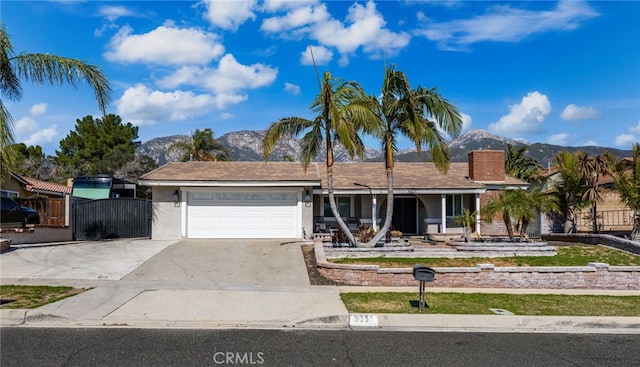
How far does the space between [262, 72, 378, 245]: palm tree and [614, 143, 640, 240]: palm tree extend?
10710mm

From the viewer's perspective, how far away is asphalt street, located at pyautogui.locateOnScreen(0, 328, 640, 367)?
657 cm

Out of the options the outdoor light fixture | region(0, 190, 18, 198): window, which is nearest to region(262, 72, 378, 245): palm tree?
the outdoor light fixture

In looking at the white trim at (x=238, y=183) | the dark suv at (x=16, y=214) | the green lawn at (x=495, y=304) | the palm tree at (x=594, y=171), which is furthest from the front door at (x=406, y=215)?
the dark suv at (x=16, y=214)

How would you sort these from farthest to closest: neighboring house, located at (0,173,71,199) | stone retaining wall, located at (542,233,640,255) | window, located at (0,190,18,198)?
1. neighboring house, located at (0,173,71,199)
2. window, located at (0,190,18,198)
3. stone retaining wall, located at (542,233,640,255)

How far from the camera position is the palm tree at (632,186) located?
18.9 meters

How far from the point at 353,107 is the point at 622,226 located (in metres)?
18.1

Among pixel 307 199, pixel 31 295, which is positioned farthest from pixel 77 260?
pixel 307 199

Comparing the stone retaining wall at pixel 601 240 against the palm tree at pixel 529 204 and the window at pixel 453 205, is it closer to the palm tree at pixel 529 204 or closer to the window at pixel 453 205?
the palm tree at pixel 529 204

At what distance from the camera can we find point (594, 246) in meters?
18.2

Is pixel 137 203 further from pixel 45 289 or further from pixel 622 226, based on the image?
pixel 622 226

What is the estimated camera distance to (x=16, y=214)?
1939 cm

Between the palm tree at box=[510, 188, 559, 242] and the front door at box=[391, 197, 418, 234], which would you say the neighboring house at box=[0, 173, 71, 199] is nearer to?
the front door at box=[391, 197, 418, 234]

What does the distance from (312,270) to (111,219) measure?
10.2 m

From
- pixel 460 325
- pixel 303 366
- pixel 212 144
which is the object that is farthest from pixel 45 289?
pixel 212 144
